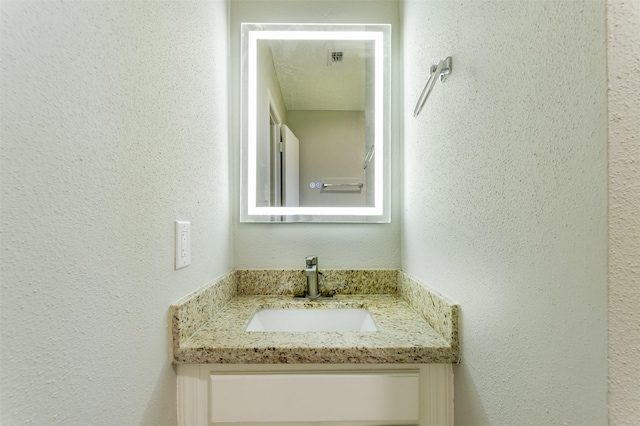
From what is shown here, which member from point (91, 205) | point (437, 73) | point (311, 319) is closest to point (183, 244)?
point (91, 205)

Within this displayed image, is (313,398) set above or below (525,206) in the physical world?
below

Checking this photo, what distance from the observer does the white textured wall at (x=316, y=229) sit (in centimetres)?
115

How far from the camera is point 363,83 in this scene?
46.3 inches

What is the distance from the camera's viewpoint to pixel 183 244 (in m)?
0.71

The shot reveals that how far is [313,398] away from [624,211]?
0.66 metres

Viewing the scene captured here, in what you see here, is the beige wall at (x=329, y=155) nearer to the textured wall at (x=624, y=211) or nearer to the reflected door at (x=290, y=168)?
the reflected door at (x=290, y=168)

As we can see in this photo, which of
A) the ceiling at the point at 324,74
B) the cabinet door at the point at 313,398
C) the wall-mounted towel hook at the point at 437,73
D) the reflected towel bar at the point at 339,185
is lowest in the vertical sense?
the cabinet door at the point at 313,398

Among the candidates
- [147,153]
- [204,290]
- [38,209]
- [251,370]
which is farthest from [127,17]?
[251,370]

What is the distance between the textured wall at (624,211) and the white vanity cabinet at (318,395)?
1.40 feet

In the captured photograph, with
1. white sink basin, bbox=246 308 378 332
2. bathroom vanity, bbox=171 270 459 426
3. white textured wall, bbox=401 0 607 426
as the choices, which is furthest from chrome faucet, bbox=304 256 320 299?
white textured wall, bbox=401 0 607 426

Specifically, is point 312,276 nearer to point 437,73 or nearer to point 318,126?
point 318,126

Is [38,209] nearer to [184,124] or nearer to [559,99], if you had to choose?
[184,124]

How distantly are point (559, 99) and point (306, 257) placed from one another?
0.89 m

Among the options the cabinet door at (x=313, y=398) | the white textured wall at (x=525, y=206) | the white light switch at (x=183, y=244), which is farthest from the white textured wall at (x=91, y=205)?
the white textured wall at (x=525, y=206)
